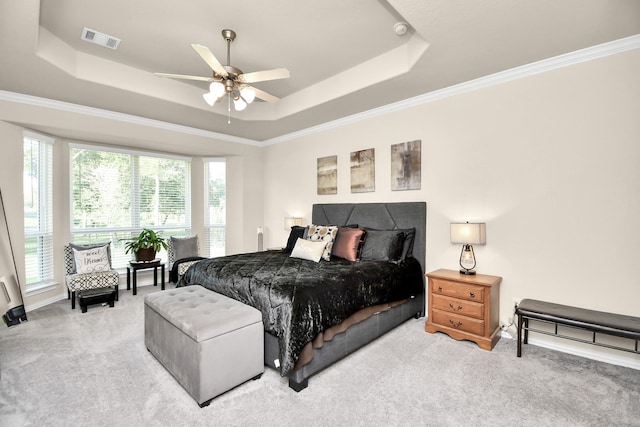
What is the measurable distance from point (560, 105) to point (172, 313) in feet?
13.2

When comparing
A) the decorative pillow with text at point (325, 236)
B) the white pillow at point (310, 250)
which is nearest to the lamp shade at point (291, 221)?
the decorative pillow with text at point (325, 236)

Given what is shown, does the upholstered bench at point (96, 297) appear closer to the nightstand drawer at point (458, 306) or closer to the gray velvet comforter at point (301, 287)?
the gray velvet comforter at point (301, 287)

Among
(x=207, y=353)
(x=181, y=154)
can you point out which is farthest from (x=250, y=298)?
(x=181, y=154)

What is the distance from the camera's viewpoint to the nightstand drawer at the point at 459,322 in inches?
118

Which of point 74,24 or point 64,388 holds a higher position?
point 74,24

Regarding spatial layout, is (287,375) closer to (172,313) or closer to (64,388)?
(172,313)

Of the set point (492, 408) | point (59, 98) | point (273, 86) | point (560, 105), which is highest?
point (273, 86)

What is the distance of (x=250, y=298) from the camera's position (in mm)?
2619

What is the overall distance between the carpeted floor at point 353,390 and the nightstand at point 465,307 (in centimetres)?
14

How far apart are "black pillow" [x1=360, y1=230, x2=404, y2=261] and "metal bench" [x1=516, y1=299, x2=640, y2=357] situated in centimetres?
134

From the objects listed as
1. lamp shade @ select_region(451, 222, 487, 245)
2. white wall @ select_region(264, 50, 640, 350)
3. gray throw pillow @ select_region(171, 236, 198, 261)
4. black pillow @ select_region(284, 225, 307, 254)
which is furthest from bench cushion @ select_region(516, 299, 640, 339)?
gray throw pillow @ select_region(171, 236, 198, 261)

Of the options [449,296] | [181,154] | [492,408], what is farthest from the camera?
[181,154]

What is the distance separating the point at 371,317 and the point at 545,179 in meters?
2.22

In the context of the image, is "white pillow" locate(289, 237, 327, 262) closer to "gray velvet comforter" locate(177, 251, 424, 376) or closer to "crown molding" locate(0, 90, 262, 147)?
"gray velvet comforter" locate(177, 251, 424, 376)
